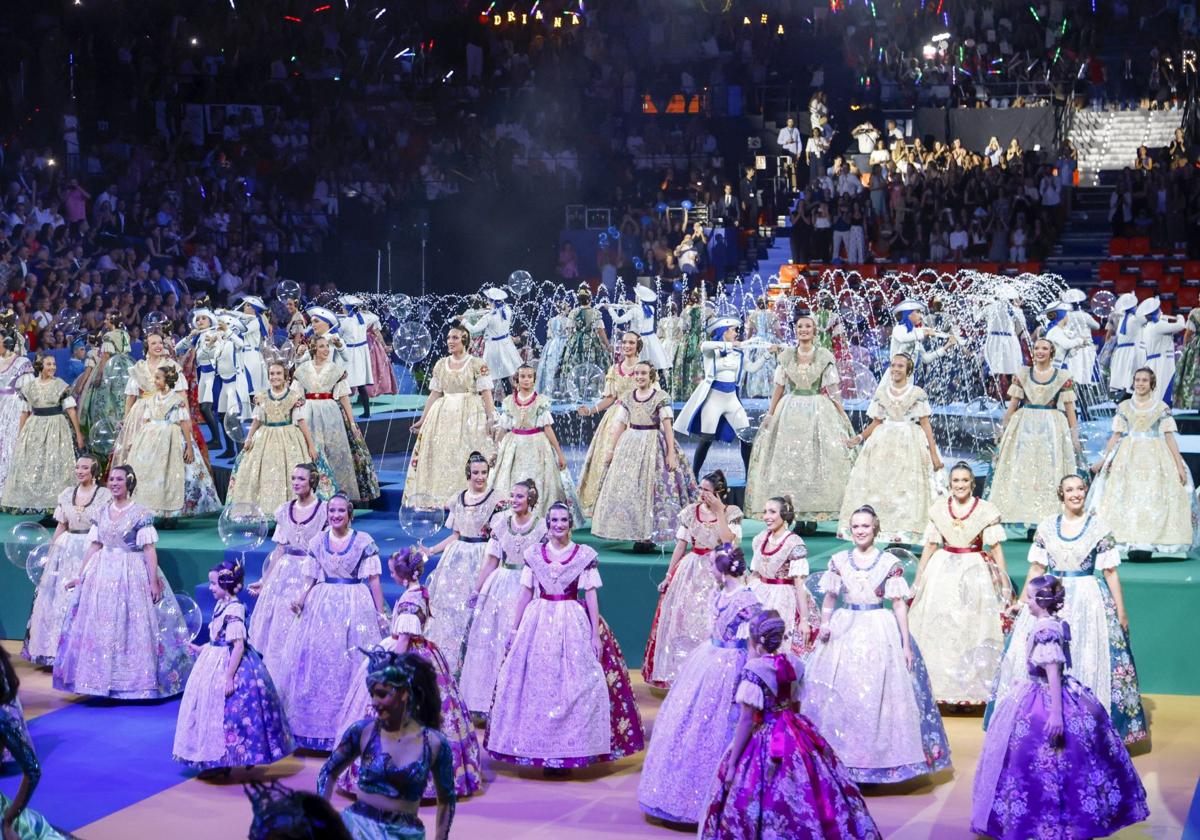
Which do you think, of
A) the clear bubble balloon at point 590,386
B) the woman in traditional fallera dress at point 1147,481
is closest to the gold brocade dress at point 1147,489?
the woman in traditional fallera dress at point 1147,481

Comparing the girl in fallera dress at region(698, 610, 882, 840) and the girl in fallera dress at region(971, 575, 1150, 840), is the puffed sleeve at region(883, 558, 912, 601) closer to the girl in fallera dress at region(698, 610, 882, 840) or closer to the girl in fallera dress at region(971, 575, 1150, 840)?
the girl in fallera dress at region(971, 575, 1150, 840)

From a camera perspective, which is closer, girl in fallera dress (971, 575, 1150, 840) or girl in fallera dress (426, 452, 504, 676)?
girl in fallera dress (971, 575, 1150, 840)

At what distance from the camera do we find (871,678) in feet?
24.6

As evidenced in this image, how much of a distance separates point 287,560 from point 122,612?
121 centimetres

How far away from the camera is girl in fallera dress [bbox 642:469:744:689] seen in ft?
28.6

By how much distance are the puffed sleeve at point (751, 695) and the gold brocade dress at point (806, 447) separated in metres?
4.67

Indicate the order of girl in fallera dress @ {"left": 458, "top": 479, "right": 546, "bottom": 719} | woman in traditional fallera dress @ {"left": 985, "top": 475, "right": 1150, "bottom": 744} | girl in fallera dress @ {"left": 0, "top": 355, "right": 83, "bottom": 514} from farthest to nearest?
girl in fallera dress @ {"left": 0, "top": 355, "right": 83, "bottom": 514} → girl in fallera dress @ {"left": 458, "top": 479, "right": 546, "bottom": 719} → woman in traditional fallera dress @ {"left": 985, "top": 475, "right": 1150, "bottom": 744}

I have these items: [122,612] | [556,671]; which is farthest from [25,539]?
[556,671]

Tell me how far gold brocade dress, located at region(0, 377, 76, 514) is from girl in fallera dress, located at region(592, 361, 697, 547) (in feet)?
14.6

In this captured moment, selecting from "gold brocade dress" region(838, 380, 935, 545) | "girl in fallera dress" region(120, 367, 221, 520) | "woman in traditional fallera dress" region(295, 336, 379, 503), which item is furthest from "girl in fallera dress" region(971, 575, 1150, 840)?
"girl in fallera dress" region(120, 367, 221, 520)

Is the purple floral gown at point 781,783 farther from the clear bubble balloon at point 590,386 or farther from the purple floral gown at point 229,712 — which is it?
the clear bubble balloon at point 590,386

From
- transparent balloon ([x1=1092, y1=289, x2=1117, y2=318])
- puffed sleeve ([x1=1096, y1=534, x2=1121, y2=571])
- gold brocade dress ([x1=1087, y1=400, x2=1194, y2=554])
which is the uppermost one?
transparent balloon ([x1=1092, y1=289, x2=1117, y2=318])

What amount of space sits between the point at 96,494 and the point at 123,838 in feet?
10.3

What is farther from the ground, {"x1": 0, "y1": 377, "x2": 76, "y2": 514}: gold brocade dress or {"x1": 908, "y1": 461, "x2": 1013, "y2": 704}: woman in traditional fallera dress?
{"x1": 0, "y1": 377, "x2": 76, "y2": 514}: gold brocade dress
